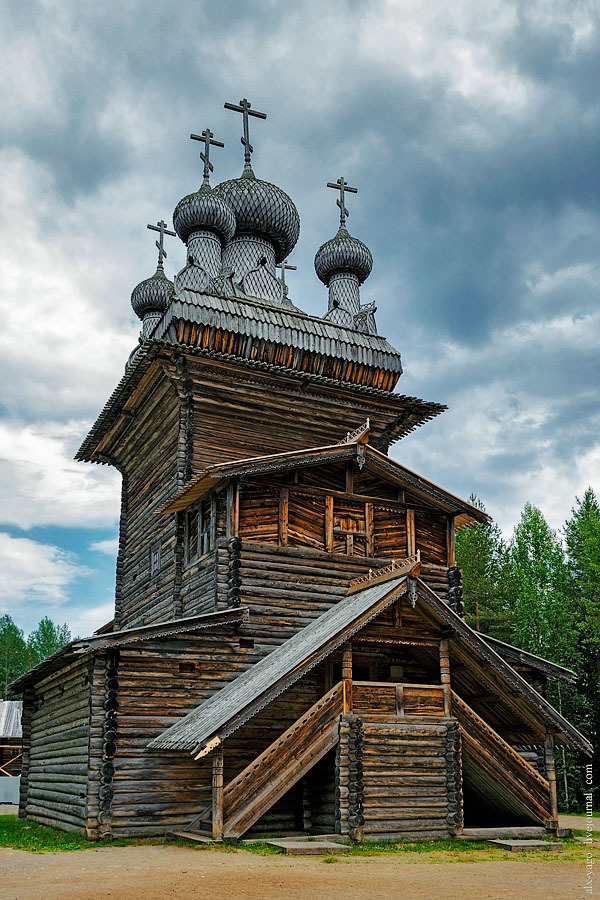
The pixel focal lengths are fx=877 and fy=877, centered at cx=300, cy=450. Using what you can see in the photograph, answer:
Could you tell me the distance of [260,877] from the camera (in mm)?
11695

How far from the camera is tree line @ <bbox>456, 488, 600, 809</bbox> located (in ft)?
119

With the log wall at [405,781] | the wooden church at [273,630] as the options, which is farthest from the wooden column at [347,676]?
the log wall at [405,781]

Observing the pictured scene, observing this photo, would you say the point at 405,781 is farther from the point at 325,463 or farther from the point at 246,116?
the point at 246,116

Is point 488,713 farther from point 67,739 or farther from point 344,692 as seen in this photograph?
point 67,739

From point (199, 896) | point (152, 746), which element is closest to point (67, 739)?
point (152, 746)

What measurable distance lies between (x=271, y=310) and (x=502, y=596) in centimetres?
2492

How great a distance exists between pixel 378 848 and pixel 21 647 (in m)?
64.1

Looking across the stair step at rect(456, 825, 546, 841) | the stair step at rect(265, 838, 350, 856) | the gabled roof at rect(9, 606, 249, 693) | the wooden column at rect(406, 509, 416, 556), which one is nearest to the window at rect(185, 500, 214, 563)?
the gabled roof at rect(9, 606, 249, 693)

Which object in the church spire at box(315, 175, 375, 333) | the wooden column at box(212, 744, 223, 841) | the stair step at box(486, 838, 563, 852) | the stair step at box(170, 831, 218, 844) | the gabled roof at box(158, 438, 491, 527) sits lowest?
the stair step at box(486, 838, 563, 852)

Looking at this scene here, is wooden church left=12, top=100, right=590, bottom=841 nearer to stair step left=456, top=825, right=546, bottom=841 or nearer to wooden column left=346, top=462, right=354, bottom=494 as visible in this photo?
wooden column left=346, top=462, right=354, bottom=494

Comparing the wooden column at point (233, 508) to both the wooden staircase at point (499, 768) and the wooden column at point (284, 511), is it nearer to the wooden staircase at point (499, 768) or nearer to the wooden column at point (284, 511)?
the wooden column at point (284, 511)

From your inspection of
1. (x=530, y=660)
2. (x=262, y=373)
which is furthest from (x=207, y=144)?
(x=530, y=660)

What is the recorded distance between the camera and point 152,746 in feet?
53.6

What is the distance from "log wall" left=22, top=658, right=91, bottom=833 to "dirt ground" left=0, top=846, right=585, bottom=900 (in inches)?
121
